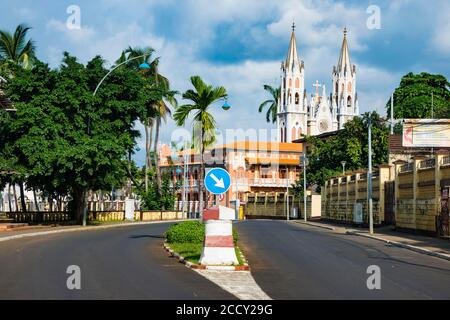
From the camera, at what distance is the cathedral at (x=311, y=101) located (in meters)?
152

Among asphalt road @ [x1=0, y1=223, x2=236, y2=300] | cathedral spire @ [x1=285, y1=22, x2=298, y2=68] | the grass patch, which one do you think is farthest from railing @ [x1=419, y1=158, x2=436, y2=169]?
cathedral spire @ [x1=285, y1=22, x2=298, y2=68]

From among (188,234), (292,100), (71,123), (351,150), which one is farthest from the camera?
(292,100)

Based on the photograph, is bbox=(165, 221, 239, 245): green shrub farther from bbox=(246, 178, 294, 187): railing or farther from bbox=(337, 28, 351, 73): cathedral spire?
bbox=(337, 28, 351, 73): cathedral spire

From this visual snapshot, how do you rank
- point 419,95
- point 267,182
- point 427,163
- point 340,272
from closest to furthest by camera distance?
point 340,272
point 427,163
point 419,95
point 267,182

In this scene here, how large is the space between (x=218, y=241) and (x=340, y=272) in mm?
3073

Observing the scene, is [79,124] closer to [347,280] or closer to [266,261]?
[266,261]

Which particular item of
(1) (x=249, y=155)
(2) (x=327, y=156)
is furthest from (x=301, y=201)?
(1) (x=249, y=155)

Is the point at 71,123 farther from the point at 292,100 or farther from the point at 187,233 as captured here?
the point at 292,100

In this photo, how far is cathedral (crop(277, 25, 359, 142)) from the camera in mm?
151875

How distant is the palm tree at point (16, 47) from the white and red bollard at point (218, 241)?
39.8 m

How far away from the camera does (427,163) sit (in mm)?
39031

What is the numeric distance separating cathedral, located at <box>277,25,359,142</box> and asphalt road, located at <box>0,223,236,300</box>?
4963 inches

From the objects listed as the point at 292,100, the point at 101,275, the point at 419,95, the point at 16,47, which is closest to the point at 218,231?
the point at 101,275
